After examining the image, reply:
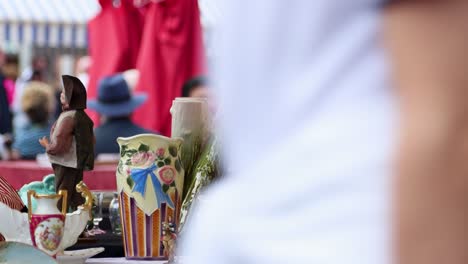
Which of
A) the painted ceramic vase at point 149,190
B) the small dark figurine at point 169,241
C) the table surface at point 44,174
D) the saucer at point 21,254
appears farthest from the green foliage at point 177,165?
the table surface at point 44,174

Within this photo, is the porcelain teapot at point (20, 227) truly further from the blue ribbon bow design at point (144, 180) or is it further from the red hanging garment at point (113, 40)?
the red hanging garment at point (113, 40)

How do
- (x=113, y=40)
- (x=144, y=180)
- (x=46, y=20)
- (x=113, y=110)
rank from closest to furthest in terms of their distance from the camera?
(x=144, y=180) < (x=113, y=110) < (x=113, y=40) < (x=46, y=20)

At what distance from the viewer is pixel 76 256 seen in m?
2.08

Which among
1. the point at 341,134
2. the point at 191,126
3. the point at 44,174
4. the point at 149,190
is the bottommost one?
the point at 44,174

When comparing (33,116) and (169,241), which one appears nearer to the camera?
(169,241)

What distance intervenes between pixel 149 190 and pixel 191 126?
0.21 m

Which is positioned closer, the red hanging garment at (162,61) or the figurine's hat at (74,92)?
the figurine's hat at (74,92)

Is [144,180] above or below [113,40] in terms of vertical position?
below

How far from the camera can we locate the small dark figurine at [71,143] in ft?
7.25

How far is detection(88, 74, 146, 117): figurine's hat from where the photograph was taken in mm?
5023

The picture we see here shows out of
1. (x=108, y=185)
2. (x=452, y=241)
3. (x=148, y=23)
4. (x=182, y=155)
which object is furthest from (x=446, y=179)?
(x=148, y=23)

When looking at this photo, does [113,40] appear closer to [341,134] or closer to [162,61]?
[162,61]

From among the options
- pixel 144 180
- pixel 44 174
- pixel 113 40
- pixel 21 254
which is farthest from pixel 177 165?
pixel 113 40

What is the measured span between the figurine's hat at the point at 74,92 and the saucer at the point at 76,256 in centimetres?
32
